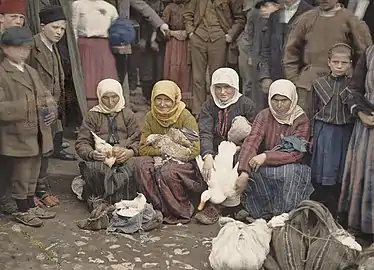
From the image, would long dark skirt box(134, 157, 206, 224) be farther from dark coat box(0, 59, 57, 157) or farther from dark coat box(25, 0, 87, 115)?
dark coat box(25, 0, 87, 115)

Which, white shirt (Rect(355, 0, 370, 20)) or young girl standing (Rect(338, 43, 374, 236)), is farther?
white shirt (Rect(355, 0, 370, 20))

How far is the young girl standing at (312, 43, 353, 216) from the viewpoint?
589 centimetres

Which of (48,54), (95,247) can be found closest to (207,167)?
(95,247)

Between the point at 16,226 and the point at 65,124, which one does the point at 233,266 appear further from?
the point at 65,124

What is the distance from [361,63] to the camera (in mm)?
5691

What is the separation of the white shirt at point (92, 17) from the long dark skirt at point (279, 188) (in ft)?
8.17

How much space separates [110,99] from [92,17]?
1.53m

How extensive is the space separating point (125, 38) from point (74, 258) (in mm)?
2861

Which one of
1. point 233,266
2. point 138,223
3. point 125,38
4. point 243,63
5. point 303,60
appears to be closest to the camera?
point 233,266

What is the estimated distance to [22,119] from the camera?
19.5 feet

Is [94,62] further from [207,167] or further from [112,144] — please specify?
[207,167]

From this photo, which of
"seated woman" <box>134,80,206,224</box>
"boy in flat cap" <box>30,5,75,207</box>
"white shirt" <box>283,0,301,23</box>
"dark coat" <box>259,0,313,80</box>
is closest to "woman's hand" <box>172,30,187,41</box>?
"dark coat" <box>259,0,313,80</box>

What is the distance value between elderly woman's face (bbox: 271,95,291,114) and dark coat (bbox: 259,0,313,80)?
114 centimetres

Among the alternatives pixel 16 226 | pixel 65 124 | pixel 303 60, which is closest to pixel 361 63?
pixel 303 60
